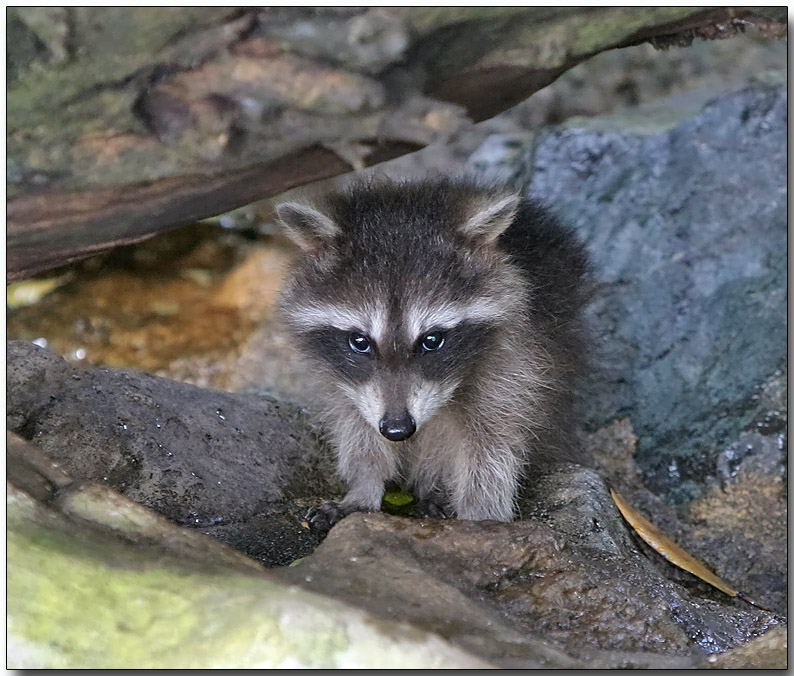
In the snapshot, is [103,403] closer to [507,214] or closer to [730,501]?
[507,214]

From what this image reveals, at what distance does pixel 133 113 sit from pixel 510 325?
1.51 m

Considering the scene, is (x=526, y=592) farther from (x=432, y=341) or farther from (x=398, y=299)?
(x=398, y=299)

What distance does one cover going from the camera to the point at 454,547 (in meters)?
2.69

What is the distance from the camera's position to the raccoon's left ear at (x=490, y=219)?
3.00 m

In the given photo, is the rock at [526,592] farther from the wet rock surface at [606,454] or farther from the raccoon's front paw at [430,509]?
the raccoon's front paw at [430,509]

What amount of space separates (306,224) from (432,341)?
612mm

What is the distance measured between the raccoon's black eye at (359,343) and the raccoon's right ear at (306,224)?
1.24 feet

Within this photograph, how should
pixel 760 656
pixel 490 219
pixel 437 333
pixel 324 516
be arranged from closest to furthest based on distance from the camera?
pixel 760 656 < pixel 437 333 < pixel 490 219 < pixel 324 516

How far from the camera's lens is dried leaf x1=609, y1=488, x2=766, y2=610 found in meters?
3.34

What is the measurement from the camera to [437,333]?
9.54ft

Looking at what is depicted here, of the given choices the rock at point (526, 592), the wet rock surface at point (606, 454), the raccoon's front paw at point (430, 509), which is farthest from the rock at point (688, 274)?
the rock at point (526, 592)

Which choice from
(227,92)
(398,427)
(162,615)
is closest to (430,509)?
(398,427)

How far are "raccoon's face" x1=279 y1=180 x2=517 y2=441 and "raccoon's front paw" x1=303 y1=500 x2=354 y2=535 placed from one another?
1.36ft

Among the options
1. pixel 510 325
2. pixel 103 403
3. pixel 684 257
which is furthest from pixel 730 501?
pixel 103 403
